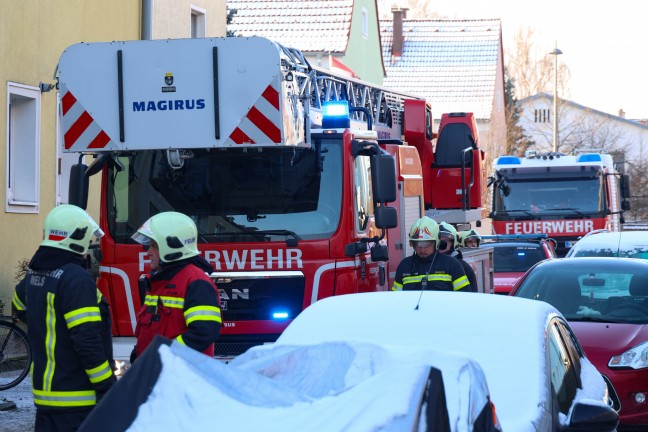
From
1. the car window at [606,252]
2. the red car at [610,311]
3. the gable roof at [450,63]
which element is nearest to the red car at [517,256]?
the car window at [606,252]

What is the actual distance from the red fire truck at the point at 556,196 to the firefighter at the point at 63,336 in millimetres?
16784

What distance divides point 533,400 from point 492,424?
87 centimetres

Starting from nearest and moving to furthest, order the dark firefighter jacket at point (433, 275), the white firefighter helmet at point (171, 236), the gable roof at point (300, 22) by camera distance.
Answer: the white firefighter helmet at point (171, 236)
the dark firefighter jacket at point (433, 275)
the gable roof at point (300, 22)

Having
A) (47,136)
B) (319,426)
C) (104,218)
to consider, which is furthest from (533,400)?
(47,136)

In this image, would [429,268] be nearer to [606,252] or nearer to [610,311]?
[610,311]

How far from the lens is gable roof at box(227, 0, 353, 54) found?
1580 inches

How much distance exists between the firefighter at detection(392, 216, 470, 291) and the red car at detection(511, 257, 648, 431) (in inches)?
47.3

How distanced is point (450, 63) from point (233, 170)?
169ft

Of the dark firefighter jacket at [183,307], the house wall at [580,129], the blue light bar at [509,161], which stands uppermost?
the house wall at [580,129]

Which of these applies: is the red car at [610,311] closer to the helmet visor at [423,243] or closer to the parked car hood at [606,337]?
the parked car hood at [606,337]

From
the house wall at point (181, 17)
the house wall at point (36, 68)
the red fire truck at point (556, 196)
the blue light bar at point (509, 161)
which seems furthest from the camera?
the blue light bar at point (509, 161)

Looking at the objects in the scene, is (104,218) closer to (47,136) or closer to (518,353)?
(518,353)

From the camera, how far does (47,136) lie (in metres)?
17.0

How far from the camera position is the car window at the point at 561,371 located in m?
5.68
